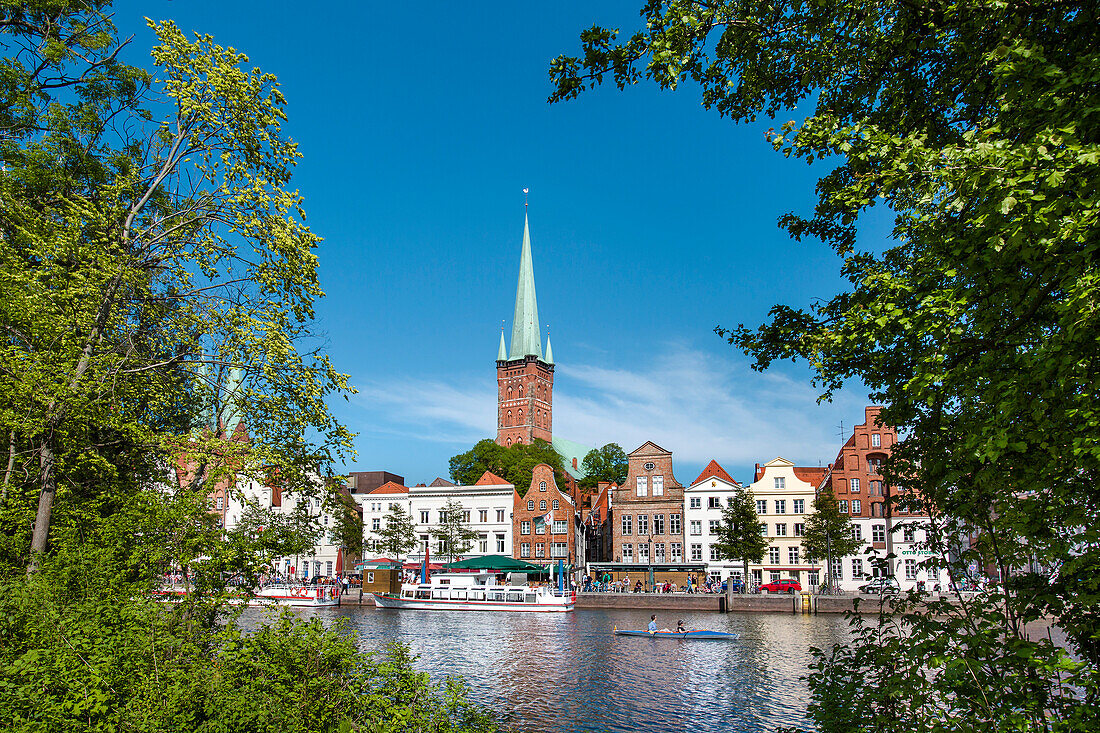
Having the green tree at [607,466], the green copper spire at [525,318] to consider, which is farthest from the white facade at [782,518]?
the green copper spire at [525,318]

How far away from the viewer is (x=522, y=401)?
167 metres

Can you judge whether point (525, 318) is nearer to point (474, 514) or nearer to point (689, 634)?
point (474, 514)

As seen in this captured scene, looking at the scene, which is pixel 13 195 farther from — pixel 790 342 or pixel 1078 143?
pixel 1078 143

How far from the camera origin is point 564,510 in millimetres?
83500

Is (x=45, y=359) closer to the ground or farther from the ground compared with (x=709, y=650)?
farther from the ground

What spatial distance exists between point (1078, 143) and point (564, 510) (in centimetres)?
7986

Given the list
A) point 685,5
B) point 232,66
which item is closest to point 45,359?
point 232,66

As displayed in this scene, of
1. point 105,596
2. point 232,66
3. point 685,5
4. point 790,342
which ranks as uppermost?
point 232,66

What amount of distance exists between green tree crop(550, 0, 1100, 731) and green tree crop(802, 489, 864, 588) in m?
57.8

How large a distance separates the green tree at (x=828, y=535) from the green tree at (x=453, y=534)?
3498cm

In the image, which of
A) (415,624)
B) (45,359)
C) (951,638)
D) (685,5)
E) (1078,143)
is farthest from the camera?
(415,624)

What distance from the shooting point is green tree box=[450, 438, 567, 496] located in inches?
4168

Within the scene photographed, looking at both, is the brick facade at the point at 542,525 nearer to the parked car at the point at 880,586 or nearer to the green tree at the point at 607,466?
the green tree at the point at 607,466

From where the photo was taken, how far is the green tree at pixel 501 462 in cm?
10588
